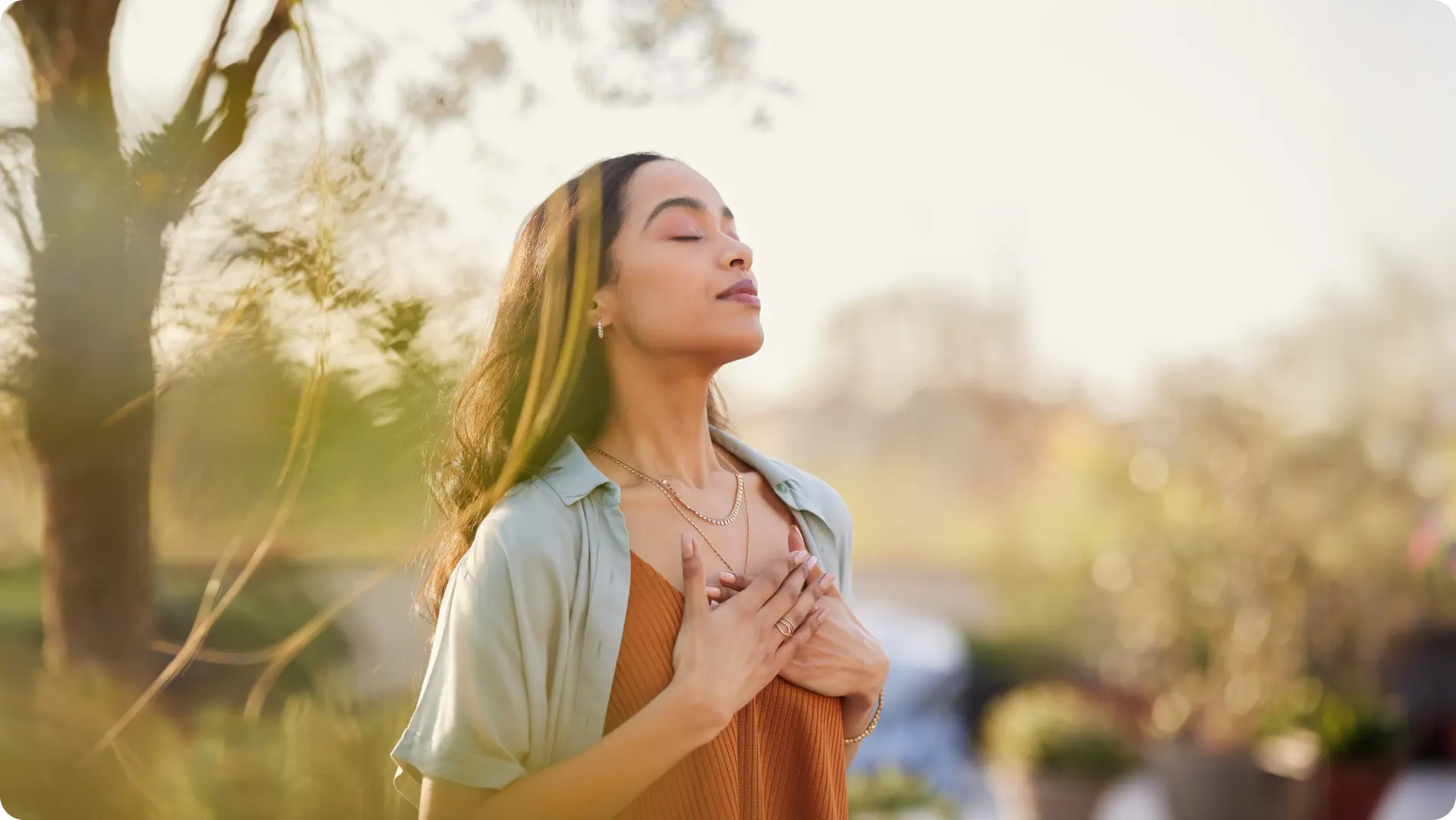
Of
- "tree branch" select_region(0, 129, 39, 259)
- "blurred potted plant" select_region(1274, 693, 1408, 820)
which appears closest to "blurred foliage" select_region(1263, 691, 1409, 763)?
"blurred potted plant" select_region(1274, 693, 1408, 820)

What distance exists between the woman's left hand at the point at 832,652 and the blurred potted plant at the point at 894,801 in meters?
2.84

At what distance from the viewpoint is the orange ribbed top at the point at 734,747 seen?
109 cm

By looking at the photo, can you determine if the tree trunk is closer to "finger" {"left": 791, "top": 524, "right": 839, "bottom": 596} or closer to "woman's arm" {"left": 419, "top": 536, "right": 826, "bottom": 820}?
"woman's arm" {"left": 419, "top": 536, "right": 826, "bottom": 820}

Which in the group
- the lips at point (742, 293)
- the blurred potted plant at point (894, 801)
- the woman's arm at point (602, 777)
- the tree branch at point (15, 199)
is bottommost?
the blurred potted plant at point (894, 801)

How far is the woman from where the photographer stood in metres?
1.04

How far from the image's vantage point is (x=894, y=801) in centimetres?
400

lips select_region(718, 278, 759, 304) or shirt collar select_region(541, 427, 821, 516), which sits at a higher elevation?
lips select_region(718, 278, 759, 304)

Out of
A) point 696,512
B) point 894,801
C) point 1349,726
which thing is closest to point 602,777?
point 696,512

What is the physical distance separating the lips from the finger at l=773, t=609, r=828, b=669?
310 millimetres

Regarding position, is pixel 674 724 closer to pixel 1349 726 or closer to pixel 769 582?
pixel 769 582

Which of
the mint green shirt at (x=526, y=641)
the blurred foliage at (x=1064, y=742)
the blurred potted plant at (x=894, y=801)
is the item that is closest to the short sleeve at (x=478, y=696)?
the mint green shirt at (x=526, y=641)

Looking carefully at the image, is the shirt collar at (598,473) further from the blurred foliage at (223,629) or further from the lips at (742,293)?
the blurred foliage at (223,629)

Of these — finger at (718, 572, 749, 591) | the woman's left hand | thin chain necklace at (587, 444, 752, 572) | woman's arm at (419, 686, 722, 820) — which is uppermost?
thin chain necklace at (587, 444, 752, 572)

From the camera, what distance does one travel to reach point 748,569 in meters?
1.21
